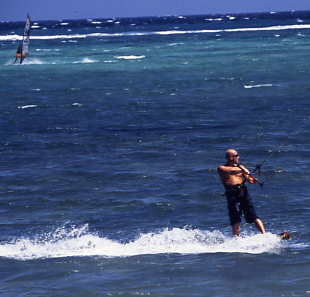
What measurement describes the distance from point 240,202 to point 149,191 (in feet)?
20.1

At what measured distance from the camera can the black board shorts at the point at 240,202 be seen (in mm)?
18031

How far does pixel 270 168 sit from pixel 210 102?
1641cm

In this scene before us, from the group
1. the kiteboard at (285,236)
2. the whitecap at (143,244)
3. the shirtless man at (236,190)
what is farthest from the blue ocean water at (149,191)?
the shirtless man at (236,190)

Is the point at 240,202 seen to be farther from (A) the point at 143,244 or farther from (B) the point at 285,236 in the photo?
(A) the point at 143,244

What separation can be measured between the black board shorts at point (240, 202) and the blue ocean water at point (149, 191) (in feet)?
1.77

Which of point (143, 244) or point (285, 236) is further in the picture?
point (143, 244)

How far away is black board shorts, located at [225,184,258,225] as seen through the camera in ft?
59.2

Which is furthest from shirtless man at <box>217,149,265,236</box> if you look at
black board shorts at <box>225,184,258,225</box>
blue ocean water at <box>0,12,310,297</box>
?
blue ocean water at <box>0,12,310,297</box>

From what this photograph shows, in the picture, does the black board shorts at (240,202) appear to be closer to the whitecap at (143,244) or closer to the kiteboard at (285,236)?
the whitecap at (143,244)

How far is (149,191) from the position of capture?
23953 millimetres

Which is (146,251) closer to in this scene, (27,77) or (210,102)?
(210,102)

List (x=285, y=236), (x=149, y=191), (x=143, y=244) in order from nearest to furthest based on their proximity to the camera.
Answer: (x=285, y=236)
(x=143, y=244)
(x=149, y=191)

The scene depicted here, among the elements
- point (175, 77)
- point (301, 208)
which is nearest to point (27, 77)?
point (175, 77)

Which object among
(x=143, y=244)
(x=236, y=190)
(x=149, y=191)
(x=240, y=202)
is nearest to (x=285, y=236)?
(x=240, y=202)
